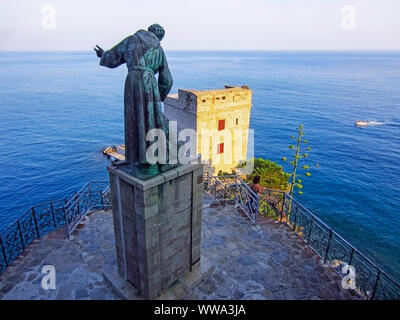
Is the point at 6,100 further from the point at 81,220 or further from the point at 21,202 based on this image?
the point at 81,220

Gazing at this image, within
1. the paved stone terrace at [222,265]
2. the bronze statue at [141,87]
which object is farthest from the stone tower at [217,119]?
the bronze statue at [141,87]

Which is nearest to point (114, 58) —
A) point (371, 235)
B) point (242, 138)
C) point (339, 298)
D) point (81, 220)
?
point (81, 220)

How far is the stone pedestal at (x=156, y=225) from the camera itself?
556cm

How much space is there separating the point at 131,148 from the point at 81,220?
504cm

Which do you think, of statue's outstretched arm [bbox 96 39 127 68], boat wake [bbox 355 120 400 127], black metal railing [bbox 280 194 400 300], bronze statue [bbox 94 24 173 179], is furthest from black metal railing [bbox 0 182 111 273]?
boat wake [bbox 355 120 400 127]

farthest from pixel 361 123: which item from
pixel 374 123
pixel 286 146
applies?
pixel 286 146

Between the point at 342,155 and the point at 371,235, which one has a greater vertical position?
the point at 342,155

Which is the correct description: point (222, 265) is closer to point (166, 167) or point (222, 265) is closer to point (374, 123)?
point (166, 167)

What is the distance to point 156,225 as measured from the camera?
572cm

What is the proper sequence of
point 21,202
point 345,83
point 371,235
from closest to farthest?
point 371,235, point 21,202, point 345,83

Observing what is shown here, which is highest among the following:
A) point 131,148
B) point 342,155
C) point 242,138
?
point 131,148

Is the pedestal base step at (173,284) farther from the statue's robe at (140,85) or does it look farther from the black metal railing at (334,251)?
the black metal railing at (334,251)

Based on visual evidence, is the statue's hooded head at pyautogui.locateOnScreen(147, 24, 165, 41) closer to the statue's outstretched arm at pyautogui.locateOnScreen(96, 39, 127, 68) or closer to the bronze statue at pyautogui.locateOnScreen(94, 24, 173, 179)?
the bronze statue at pyautogui.locateOnScreen(94, 24, 173, 179)

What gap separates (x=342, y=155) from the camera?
37.8m
